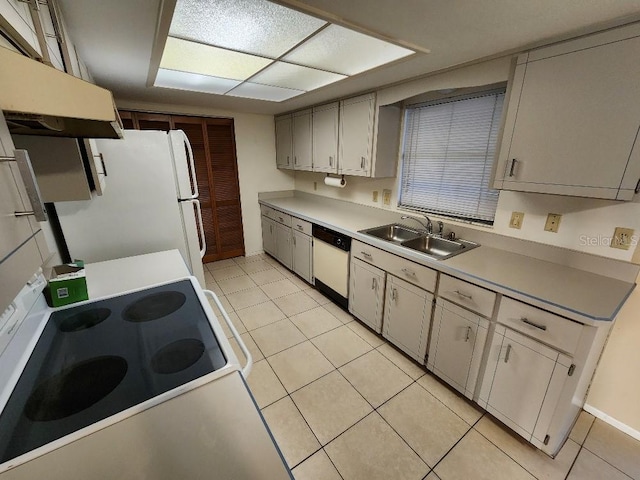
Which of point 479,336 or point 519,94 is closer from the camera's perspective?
point 519,94

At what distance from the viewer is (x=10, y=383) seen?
830mm

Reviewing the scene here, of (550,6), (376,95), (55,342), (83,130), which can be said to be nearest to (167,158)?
(83,130)

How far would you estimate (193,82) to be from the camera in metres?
2.34

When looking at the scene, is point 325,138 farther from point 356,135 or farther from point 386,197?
point 386,197

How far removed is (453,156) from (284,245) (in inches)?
90.0

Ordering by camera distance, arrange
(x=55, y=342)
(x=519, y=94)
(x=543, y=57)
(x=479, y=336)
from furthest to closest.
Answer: (x=479, y=336) < (x=519, y=94) < (x=543, y=57) < (x=55, y=342)

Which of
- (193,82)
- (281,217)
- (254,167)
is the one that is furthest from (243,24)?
(254,167)

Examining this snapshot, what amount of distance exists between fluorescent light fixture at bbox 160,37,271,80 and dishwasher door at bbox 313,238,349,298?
1667 mm

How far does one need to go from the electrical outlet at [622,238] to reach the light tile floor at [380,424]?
1.11m

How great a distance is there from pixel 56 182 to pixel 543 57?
239 cm

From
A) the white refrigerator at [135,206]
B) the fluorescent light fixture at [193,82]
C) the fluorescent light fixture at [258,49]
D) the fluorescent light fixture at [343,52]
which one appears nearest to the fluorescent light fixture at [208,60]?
the fluorescent light fixture at [258,49]

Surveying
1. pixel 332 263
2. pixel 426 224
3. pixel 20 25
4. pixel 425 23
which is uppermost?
pixel 425 23

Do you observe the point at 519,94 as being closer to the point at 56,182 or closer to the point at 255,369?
the point at 56,182

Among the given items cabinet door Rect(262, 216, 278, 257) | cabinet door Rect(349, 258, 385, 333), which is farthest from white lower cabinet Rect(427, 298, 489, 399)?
cabinet door Rect(262, 216, 278, 257)
